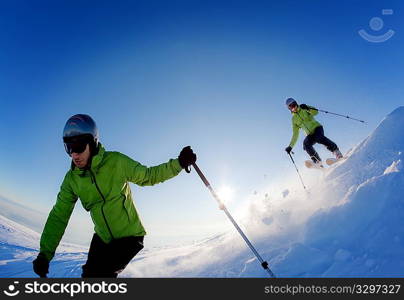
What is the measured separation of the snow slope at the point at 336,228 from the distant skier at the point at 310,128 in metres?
0.79

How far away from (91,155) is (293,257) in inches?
246

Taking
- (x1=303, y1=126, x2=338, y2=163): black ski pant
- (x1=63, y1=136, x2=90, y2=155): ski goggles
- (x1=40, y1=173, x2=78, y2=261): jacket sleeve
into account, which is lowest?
(x1=40, y1=173, x2=78, y2=261): jacket sleeve

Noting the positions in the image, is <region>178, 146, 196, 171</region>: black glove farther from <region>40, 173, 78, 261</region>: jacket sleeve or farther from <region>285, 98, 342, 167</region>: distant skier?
<region>285, 98, 342, 167</region>: distant skier

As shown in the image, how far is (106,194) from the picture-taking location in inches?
163

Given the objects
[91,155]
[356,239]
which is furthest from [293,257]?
[91,155]

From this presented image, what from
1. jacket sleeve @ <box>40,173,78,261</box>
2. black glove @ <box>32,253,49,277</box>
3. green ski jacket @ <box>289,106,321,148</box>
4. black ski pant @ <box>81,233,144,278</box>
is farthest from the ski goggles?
green ski jacket @ <box>289,106,321,148</box>

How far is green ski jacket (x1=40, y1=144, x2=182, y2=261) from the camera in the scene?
4.12 meters

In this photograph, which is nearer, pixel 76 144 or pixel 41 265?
pixel 41 265

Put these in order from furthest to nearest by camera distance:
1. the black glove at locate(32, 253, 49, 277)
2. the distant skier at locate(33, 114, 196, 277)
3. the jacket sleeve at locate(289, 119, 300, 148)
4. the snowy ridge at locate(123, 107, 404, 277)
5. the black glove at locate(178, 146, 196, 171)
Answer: the jacket sleeve at locate(289, 119, 300, 148) < the snowy ridge at locate(123, 107, 404, 277) < the black glove at locate(178, 146, 196, 171) < the distant skier at locate(33, 114, 196, 277) < the black glove at locate(32, 253, 49, 277)

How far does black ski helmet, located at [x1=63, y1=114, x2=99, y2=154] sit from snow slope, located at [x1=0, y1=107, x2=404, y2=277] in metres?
5.81

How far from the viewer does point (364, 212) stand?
783 cm

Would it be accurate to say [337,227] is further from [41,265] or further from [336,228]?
[41,265]

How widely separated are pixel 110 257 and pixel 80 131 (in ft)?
5.81

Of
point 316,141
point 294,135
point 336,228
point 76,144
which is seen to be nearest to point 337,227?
point 336,228
